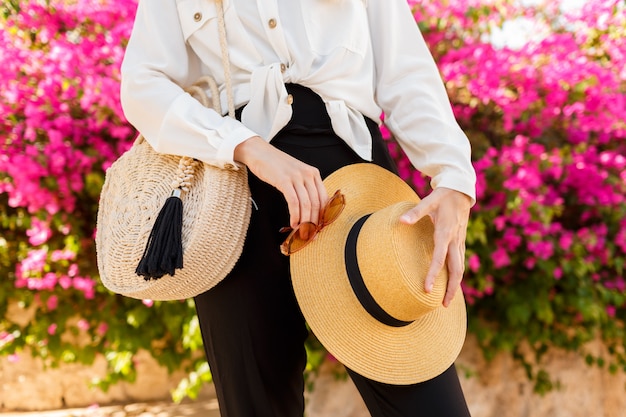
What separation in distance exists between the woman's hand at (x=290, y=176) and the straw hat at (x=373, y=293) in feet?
0.25

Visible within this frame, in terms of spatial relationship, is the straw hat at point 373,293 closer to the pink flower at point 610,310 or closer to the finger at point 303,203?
the finger at point 303,203

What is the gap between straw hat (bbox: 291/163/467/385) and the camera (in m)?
1.10

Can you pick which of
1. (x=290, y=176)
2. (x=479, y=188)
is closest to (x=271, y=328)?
(x=290, y=176)

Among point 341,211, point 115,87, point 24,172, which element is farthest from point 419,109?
point 24,172

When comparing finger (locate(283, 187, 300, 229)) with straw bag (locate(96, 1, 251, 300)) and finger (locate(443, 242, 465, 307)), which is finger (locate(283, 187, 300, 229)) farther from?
finger (locate(443, 242, 465, 307))

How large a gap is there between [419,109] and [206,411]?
2.50m

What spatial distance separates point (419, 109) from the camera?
130 centimetres

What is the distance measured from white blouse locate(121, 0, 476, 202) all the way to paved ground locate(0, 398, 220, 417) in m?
2.35

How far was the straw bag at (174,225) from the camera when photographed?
1074mm

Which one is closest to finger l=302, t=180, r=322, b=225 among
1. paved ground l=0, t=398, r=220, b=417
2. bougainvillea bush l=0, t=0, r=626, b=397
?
bougainvillea bush l=0, t=0, r=626, b=397

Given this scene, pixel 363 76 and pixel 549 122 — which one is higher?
pixel 363 76

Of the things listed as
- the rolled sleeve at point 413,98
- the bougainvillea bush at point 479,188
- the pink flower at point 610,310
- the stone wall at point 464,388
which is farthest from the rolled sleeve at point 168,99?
the pink flower at point 610,310

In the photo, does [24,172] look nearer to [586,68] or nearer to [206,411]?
[206,411]

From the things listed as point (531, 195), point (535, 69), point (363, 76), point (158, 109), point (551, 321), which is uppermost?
point (158, 109)
